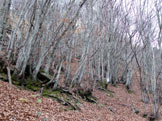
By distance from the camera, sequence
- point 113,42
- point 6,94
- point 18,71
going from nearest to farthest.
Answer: point 6,94, point 18,71, point 113,42

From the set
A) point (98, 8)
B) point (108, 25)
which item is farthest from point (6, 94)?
point (108, 25)

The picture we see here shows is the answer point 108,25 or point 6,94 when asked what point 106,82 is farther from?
point 6,94

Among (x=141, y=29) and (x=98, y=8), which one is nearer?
(x=141, y=29)

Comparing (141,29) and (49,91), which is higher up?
(141,29)

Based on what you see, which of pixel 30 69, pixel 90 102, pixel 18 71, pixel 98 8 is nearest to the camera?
pixel 18 71

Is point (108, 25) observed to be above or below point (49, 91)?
above

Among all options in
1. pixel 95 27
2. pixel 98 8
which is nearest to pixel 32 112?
pixel 95 27

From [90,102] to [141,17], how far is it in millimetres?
6751

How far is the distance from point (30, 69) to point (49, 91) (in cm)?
156

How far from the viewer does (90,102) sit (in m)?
9.55

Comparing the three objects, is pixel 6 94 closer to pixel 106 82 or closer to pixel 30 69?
pixel 30 69

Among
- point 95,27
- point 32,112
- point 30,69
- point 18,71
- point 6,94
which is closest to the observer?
point 32,112

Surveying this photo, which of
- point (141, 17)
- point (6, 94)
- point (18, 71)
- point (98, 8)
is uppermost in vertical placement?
point (98, 8)

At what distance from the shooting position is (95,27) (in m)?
11.3
